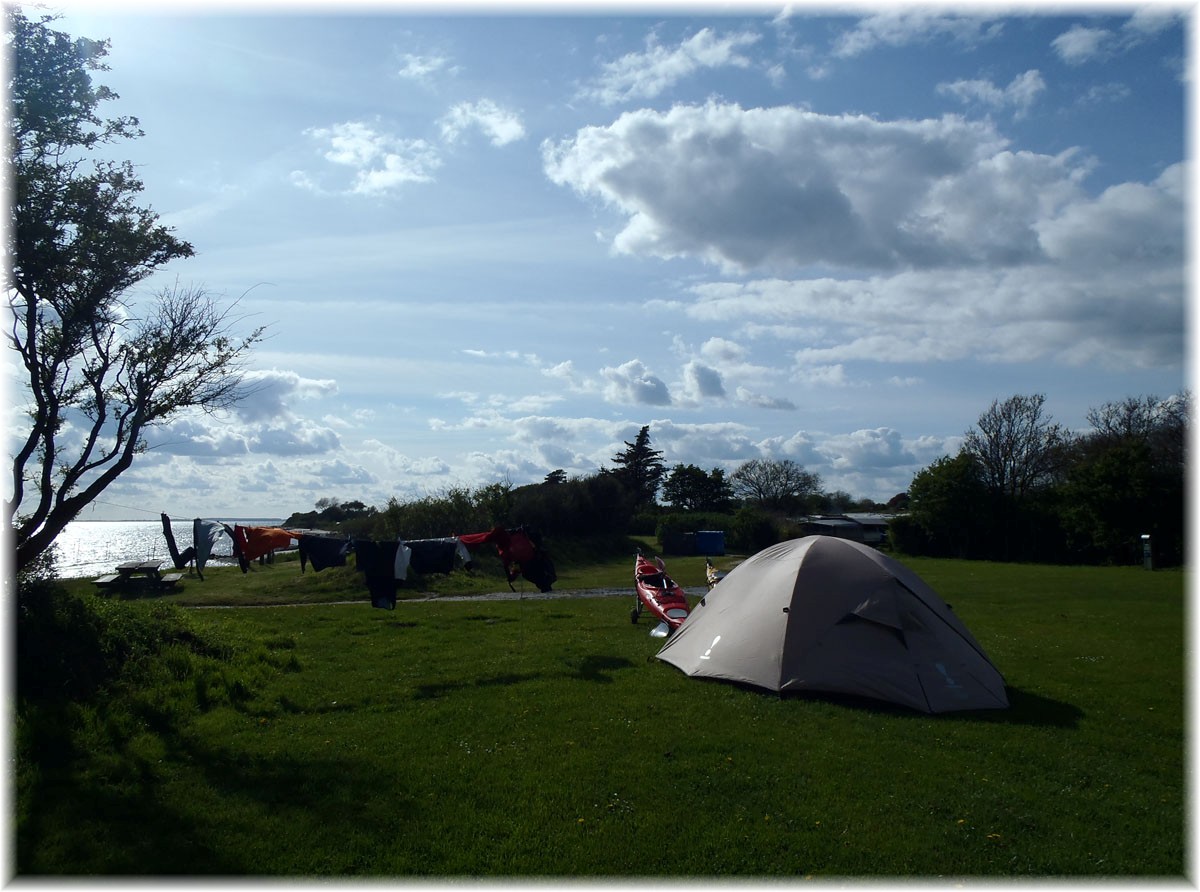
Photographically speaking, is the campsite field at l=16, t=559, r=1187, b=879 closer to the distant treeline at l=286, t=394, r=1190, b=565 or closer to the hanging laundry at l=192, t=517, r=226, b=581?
the hanging laundry at l=192, t=517, r=226, b=581

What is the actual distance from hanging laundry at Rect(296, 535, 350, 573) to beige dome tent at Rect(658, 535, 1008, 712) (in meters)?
7.29

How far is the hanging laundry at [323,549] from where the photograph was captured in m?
15.2

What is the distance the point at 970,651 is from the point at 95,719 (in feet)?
35.8

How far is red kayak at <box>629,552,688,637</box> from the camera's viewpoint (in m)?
15.7

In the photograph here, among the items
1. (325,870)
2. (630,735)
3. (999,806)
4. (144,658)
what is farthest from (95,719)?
(999,806)

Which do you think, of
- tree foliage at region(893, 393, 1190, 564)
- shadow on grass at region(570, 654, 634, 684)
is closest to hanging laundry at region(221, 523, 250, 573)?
shadow on grass at region(570, 654, 634, 684)

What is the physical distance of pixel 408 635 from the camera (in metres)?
16.2

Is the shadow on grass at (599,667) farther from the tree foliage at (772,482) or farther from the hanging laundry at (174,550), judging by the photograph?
the tree foliage at (772,482)

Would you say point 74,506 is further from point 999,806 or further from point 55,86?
point 999,806

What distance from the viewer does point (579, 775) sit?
24.5 feet

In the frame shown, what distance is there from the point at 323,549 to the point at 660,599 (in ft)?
22.6

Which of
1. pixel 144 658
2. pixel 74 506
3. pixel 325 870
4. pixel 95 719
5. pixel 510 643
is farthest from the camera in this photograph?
pixel 510 643

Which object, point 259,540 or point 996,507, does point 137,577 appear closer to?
point 259,540

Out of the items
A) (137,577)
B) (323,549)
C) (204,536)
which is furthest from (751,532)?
(204,536)
